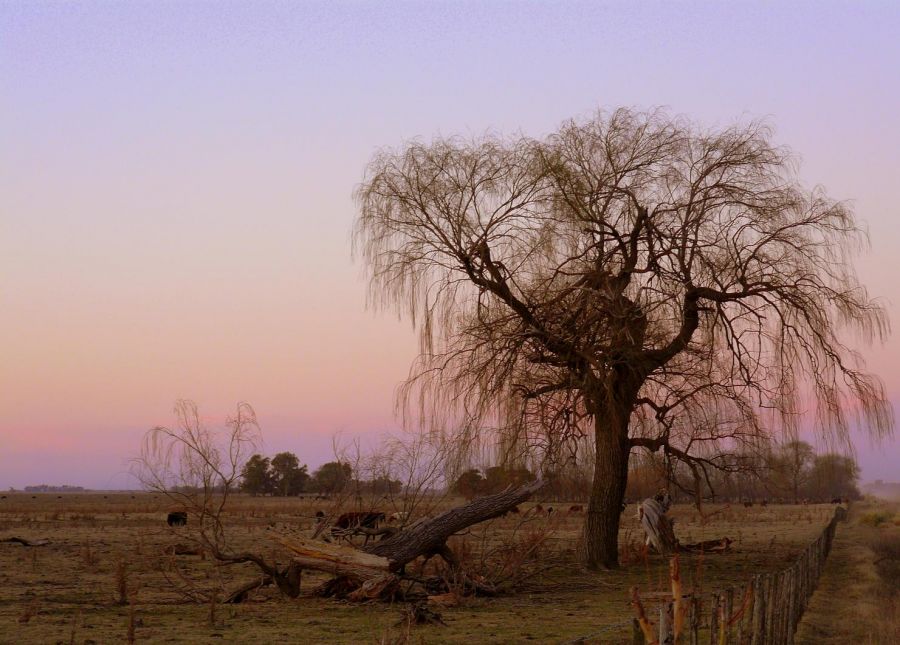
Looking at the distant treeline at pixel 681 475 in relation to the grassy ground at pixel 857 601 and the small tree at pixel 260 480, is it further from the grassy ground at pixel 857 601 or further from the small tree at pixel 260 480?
the small tree at pixel 260 480

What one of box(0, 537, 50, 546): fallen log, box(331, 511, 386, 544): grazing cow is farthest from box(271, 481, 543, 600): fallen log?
box(0, 537, 50, 546): fallen log

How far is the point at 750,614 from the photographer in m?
9.73

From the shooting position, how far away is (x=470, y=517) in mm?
16484

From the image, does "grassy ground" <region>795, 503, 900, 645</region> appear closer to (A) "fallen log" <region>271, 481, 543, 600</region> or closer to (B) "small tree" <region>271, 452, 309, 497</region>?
(A) "fallen log" <region>271, 481, 543, 600</region>

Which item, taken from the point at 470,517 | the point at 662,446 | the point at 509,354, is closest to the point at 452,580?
the point at 470,517

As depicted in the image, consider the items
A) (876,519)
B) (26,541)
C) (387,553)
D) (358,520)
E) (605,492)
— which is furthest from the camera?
(876,519)

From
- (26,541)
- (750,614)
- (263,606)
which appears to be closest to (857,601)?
(750,614)

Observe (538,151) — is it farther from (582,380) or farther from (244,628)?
(244,628)

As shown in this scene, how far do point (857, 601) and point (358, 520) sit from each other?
322 inches

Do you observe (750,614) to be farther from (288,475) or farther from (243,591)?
(288,475)

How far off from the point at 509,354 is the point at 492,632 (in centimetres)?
775

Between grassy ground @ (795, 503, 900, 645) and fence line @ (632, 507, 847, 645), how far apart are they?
48cm

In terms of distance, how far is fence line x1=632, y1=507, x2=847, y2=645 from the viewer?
7561mm

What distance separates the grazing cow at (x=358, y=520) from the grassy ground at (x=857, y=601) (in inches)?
258
